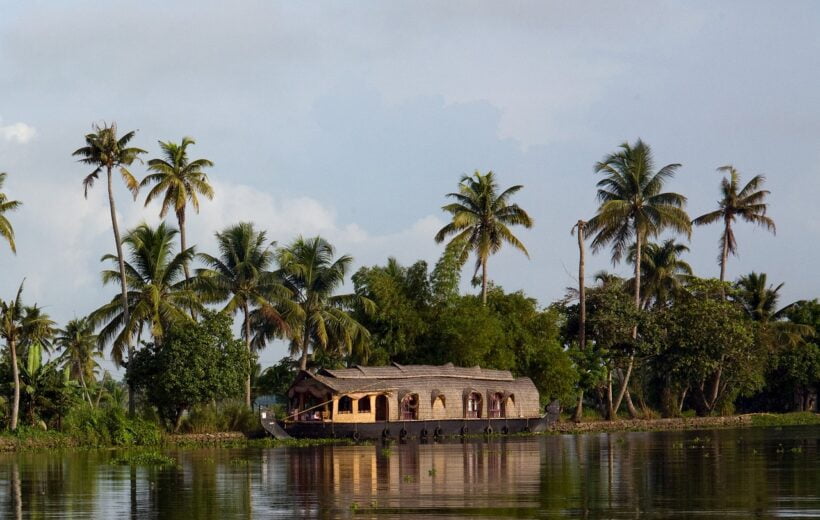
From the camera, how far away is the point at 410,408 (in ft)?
160

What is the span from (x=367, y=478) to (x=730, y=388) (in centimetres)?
4887

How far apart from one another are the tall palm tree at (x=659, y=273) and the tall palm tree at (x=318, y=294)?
20.8 meters

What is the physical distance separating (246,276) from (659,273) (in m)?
27.8

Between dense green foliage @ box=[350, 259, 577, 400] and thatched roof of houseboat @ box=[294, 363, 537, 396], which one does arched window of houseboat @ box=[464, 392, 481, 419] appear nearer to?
thatched roof of houseboat @ box=[294, 363, 537, 396]

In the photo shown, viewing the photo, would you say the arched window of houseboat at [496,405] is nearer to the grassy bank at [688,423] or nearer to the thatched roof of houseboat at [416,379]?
the thatched roof of houseboat at [416,379]

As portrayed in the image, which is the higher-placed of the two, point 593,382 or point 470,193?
point 470,193

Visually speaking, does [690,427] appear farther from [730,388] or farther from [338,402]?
[338,402]

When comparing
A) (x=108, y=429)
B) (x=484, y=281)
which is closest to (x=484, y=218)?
(x=484, y=281)

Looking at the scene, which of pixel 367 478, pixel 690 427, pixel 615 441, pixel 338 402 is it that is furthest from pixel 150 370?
pixel 690 427

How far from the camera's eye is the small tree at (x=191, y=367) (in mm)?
44938

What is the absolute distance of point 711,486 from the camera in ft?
73.1

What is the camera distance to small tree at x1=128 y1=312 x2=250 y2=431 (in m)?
44.9

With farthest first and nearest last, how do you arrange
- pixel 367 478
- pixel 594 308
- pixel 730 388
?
pixel 730 388 → pixel 594 308 → pixel 367 478

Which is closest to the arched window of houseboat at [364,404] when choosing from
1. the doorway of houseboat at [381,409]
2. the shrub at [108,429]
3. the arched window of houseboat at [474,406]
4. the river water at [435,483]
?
the doorway of houseboat at [381,409]
